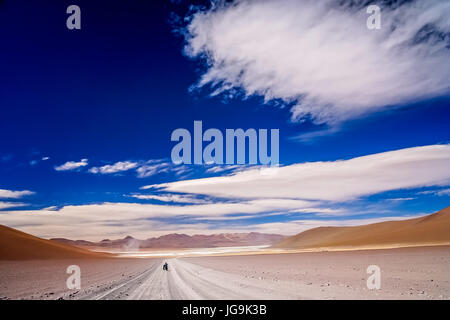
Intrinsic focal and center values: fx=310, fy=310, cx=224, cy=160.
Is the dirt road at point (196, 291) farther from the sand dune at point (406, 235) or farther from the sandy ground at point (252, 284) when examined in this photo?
the sand dune at point (406, 235)

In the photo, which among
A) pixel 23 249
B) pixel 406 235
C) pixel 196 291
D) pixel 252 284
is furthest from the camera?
pixel 406 235

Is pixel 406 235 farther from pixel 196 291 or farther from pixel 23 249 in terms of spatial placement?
pixel 23 249

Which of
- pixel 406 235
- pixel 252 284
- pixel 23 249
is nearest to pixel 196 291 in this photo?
pixel 252 284

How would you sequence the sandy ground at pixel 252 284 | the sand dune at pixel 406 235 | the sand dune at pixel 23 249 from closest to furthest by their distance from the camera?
the sandy ground at pixel 252 284 < the sand dune at pixel 23 249 < the sand dune at pixel 406 235

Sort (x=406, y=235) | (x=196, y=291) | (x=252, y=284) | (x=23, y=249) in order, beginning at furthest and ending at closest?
(x=406, y=235), (x=23, y=249), (x=252, y=284), (x=196, y=291)

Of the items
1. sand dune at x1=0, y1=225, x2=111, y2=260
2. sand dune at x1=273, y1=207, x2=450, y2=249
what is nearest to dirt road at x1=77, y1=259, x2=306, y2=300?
sand dune at x1=0, y1=225, x2=111, y2=260

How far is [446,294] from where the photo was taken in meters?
11.8

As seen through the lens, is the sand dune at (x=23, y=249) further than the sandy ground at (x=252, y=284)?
Yes

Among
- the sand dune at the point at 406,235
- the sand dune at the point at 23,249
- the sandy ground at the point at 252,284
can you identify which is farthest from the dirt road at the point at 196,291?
the sand dune at the point at 406,235

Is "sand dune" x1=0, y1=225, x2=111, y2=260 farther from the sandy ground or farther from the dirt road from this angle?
the dirt road

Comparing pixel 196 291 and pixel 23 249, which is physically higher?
pixel 196 291
